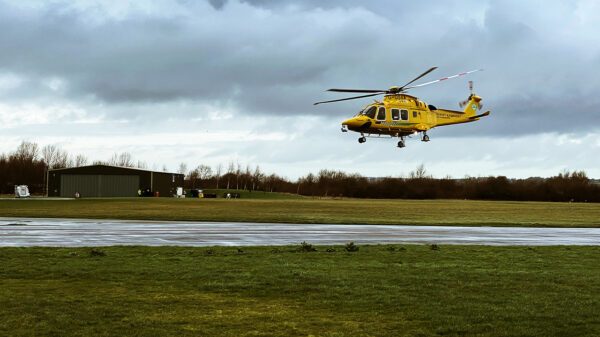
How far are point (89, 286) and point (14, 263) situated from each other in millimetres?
4055

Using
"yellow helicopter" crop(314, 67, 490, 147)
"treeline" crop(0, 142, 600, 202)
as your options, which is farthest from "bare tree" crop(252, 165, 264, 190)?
"yellow helicopter" crop(314, 67, 490, 147)

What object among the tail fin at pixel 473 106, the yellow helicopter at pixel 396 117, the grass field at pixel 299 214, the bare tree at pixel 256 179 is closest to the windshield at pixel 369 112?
the yellow helicopter at pixel 396 117

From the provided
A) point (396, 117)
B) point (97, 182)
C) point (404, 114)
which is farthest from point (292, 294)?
point (97, 182)

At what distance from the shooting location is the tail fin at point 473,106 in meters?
45.2

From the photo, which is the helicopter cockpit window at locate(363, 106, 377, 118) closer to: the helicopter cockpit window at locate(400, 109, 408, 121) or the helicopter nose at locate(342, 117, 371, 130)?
the helicopter nose at locate(342, 117, 371, 130)

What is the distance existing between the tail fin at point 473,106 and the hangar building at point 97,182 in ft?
200

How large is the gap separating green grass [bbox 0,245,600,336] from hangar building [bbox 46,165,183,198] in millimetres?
76889

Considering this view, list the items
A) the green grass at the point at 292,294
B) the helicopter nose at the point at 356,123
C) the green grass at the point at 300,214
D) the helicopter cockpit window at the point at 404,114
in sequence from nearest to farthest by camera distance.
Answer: the green grass at the point at 292,294 → the helicopter nose at the point at 356,123 → the green grass at the point at 300,214 → the helicopter cockpit window at the point at 404,114

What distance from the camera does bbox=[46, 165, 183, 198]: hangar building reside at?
9044 centimetres

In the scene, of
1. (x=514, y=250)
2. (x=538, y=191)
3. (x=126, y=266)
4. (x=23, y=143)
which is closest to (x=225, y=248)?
(x=126, y=266)

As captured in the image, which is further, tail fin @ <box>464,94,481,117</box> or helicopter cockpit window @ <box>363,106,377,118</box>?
tail fin @ <box>464,94,481,117</box>

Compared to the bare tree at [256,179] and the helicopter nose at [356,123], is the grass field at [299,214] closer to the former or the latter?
the helicopter nose at [356,123]

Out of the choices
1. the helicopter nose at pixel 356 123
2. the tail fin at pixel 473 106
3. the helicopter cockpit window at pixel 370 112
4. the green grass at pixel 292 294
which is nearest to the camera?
the green grass at pixel 292 294

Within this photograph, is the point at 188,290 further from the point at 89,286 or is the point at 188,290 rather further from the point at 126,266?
the point at 126,266
